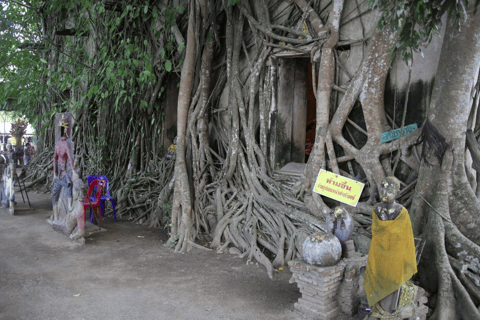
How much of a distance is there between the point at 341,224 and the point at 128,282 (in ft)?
8.27

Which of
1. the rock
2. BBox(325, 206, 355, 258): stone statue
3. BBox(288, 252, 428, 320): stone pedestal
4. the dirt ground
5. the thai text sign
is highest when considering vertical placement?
the thai text sign

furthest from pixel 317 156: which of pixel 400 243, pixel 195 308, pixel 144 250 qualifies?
pixel 144 250

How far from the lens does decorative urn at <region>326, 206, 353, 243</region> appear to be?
160 inches

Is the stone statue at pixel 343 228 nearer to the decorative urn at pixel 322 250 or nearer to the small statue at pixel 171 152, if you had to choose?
the decorative urn at pixel 322 250

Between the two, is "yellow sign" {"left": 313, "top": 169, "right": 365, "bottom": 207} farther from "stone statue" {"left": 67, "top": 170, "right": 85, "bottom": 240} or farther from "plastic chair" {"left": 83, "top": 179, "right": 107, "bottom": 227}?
"plastic chair" {"left": 83, "top": 179, "right": 107, "bottom": 227}

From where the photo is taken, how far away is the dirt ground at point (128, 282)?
3.92m

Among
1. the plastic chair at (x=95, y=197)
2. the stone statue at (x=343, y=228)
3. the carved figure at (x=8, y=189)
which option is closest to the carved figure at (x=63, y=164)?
the plastic chair at (x=95, y=197)

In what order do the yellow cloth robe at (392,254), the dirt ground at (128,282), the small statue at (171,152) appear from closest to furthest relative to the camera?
the yellow cloth robe at (392,254) < the dirt ground at (128,282) < the small statue at (171,152)

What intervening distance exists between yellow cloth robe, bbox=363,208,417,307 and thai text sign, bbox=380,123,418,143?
4.80 feet

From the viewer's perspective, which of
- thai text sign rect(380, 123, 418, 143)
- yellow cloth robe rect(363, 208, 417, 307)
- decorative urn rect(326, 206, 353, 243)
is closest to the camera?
yellow cloth robe rect(363, 208, 417, 307)

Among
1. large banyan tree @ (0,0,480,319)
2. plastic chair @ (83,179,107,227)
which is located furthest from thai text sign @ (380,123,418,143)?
plastic chair @ (83,179,107,227)

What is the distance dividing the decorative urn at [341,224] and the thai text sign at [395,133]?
3.62 feet

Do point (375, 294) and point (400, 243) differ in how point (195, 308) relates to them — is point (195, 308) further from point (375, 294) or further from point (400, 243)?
point (400, 243)

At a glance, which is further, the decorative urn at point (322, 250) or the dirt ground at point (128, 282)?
the dirt ground at point (128, 282)
